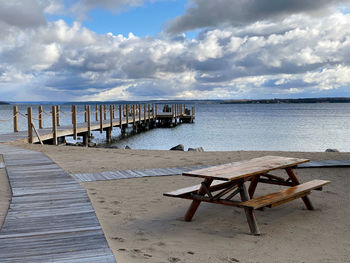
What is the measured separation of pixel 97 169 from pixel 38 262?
5.26m

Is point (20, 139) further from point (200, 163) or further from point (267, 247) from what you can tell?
point (267, 247)

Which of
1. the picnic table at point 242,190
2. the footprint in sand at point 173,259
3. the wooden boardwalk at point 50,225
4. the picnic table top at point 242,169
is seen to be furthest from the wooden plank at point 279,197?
the wooden boardwalk at point 50,225

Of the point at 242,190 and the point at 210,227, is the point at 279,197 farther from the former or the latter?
the point at 210,227

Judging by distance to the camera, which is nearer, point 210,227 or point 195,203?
point 210,227

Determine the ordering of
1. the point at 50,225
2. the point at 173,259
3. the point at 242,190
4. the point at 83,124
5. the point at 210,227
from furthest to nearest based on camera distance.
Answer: the point at 83,124, the point at 210,227, the point at 242,190, the point at 50,225, the point at 173,259

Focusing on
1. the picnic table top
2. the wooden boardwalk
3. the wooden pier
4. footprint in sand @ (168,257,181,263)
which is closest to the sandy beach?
footprint in sand @ (168,257,181,263)

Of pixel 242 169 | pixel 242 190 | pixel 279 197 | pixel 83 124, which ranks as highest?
pixel 242 169

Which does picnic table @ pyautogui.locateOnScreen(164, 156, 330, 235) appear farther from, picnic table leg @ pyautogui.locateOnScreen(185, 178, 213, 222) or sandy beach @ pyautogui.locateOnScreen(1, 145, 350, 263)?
sandy beach @ pyautogui.locateOnScreen(1, 145, 350, 263)

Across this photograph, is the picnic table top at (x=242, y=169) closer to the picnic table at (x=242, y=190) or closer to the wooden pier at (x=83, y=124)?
the picnic table at (x=242, y=190)

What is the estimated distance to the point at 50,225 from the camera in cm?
381

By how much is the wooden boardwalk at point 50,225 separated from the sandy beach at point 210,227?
0.82ft

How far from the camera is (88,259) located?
2.92 meters

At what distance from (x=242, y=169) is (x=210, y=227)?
31.5 inches

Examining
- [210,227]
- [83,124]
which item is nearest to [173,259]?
[210,227]
